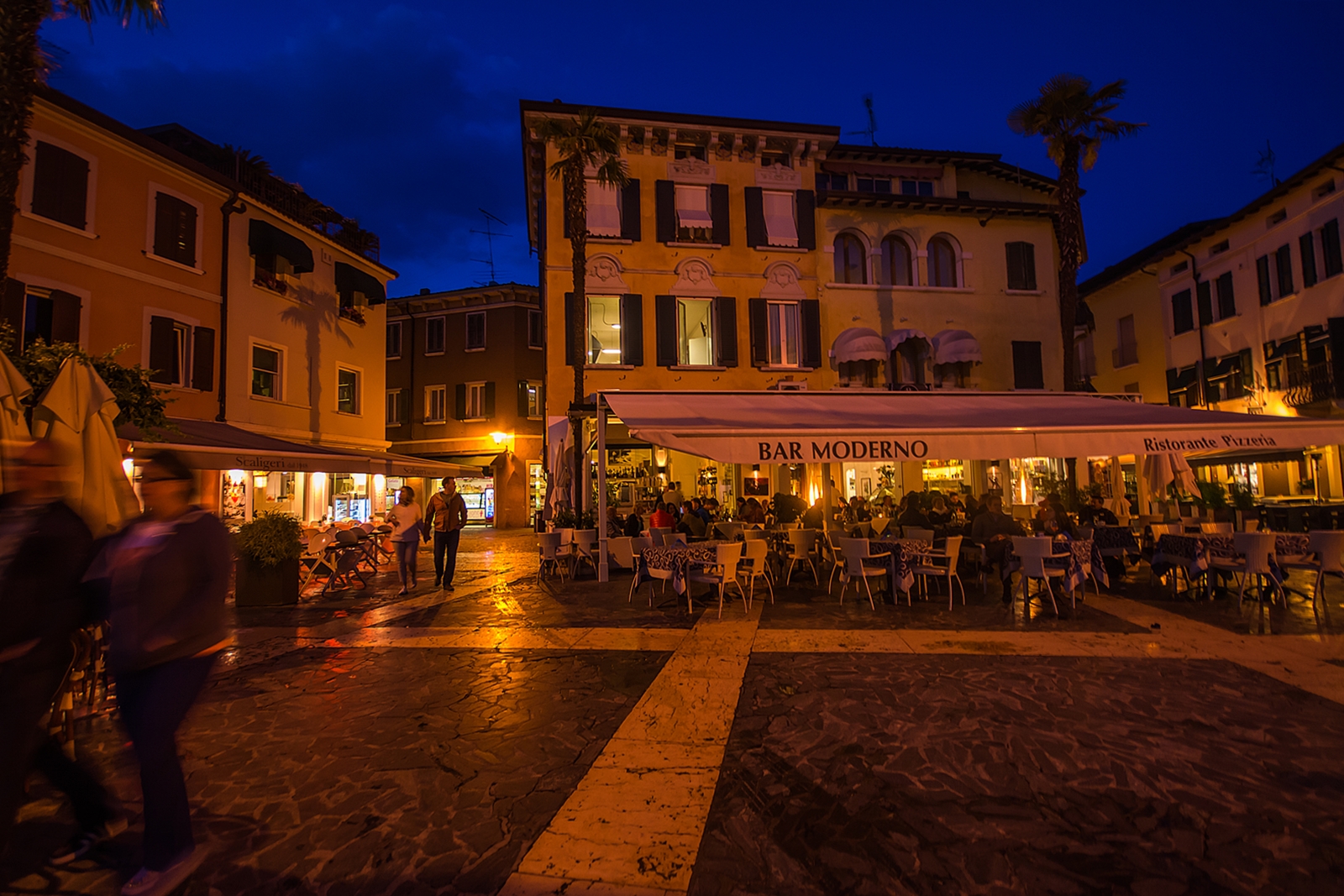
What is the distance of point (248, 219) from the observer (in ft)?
55.3

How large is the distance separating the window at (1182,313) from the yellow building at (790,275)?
20.9 ft

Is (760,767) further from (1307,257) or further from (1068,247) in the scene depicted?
(1307,257)

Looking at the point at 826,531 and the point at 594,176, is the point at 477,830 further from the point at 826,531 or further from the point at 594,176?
the point at 594,176

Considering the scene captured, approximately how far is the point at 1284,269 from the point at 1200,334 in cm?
364

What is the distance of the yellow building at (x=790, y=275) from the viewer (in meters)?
17.6

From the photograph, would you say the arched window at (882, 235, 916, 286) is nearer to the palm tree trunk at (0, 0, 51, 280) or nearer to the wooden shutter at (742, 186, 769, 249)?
the wooden shutter at (742, 186, 769, 249)

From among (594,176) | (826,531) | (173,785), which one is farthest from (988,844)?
(594,176)

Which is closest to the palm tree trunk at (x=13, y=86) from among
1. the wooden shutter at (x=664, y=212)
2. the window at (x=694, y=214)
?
the wooden shutter at (x=664, y=212)

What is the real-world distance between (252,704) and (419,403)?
2549 cm

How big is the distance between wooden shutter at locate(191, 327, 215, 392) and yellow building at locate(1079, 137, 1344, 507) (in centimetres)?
2701

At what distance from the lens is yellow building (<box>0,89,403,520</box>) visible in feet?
40.9

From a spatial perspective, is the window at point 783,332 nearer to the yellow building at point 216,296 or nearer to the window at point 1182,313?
the yellow building at point 216,296

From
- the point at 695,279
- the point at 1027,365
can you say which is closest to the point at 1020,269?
the point at 1027,365

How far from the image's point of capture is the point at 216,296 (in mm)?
15969
